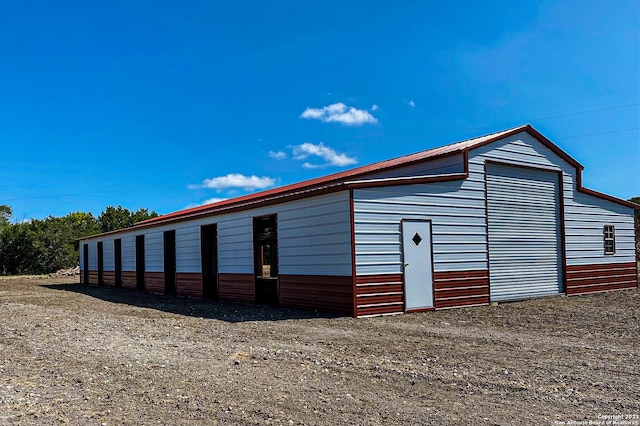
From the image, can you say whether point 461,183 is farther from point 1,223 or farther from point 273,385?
point 1,223

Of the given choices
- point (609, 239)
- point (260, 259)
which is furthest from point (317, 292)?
point (609, 239)

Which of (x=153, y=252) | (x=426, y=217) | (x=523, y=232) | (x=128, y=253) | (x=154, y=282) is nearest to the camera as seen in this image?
(x=426, y=217)

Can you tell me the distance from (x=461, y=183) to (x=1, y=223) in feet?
159

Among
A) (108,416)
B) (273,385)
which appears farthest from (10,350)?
(273,385)

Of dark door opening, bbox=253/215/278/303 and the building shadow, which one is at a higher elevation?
dark door opening, bbox=253/215/278/303

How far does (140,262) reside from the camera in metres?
21.1

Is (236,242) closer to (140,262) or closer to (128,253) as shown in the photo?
(140,262)

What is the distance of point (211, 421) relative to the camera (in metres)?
3.99

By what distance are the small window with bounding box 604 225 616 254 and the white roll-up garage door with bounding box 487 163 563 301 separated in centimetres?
257

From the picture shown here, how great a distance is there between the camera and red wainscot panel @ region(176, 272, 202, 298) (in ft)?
52.9

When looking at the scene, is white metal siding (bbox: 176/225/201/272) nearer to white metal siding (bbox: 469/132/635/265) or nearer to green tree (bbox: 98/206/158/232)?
white metal siding (bbox: 469/132/635/265)

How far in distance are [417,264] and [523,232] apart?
4.34m

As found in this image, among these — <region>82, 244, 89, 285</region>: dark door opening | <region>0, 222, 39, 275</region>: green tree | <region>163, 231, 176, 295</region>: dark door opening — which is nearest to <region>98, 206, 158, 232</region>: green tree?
<region>0, 222, 39, 275</region>: green tree

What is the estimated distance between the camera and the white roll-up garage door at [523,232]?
A: 13.0 m
